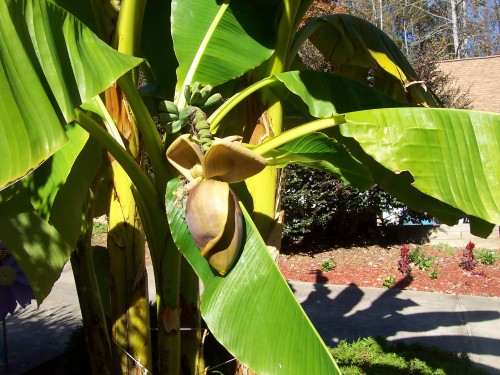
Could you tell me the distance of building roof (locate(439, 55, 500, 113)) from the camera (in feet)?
42.3

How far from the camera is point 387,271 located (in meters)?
7.57

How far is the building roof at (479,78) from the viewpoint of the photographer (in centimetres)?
1291

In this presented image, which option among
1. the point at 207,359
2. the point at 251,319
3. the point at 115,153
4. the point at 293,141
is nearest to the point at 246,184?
the point at 293,141

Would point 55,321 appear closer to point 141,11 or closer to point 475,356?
point 475,356

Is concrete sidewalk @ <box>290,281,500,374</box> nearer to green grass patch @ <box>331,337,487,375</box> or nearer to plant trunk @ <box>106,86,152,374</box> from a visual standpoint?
green grass patch @ <box>331,337,487,375</box>

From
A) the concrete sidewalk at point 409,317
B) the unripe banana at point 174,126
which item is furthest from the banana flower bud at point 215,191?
the concrete sidewalk at point 409,317

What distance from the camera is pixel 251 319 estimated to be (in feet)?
4.76

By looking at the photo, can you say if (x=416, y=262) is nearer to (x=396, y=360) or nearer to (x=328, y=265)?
(x=328, y=265)

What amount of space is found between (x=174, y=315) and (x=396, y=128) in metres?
1.07

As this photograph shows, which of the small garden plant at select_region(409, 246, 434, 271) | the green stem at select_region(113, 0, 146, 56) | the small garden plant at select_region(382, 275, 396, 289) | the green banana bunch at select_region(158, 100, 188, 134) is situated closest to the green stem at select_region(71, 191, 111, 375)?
the green stem at select_region(113, 0, 146, 56)

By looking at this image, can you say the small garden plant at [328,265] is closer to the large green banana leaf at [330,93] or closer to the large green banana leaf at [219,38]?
the large green banana leaf at [330,93]

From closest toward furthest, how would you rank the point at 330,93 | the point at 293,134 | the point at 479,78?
the point at 293,134 < the point at 330,93 < the point at 479,78

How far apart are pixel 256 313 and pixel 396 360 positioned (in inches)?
104

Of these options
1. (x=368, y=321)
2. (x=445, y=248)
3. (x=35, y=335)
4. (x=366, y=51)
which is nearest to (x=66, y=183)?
(x=366, y=51)
